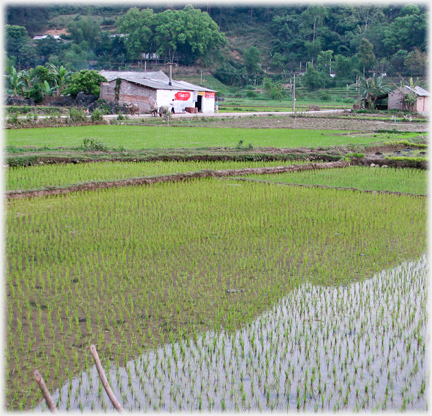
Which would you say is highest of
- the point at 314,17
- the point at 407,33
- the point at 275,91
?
the point at 314,17

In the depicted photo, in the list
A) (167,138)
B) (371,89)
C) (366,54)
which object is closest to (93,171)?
(167,138)

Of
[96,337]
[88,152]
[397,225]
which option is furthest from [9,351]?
[88,152]

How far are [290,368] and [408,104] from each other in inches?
1435

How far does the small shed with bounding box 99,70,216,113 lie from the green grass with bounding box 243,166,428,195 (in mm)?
21122

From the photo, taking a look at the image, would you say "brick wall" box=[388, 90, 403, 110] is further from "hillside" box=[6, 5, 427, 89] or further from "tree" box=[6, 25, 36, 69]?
"tree" box=[6, 25, 36, 69]

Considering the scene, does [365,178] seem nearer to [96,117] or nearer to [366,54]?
[96,117]

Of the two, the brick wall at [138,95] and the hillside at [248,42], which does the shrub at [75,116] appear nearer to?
the brick wall at [138,95]

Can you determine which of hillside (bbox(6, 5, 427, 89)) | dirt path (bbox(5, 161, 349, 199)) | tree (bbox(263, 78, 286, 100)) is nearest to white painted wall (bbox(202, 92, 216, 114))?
tree (bbox(263, 78, 286, 100))

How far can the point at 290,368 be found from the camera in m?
3.64

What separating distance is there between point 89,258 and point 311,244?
2.63 m

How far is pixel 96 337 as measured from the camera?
4020mm

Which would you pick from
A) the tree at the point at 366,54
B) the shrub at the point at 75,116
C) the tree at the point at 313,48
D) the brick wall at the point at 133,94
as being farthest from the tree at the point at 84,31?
the shrub at the point at 75,116

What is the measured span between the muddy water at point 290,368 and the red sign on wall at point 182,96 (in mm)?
30026

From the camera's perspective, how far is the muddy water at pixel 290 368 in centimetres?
325
